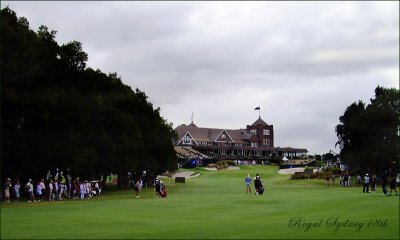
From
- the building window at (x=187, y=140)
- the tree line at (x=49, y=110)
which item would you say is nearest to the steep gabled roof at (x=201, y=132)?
the building window at (x=187, y=140)

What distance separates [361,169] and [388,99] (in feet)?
36.3

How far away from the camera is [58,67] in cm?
4903

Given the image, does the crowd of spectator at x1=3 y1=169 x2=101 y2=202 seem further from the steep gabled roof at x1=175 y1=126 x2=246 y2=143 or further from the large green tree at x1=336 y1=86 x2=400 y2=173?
the steep gabled roof at x1=175 y1=126 x2=246 y2=143

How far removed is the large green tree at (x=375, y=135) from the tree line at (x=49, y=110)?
3558 centimetres

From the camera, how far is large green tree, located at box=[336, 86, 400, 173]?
76938 millimetres

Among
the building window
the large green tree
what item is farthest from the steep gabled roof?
the large green tree

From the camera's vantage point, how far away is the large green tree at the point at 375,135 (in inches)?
3029

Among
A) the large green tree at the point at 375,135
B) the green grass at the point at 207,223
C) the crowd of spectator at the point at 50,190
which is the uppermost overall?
the large green tree at the point at 375,135

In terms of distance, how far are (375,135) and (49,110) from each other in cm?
5014

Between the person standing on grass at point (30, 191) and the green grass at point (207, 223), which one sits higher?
the person standing on grass at point (30, 191)

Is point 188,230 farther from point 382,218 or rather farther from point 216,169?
point 216,169

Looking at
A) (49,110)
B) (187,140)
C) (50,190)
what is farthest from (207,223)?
(187,140)

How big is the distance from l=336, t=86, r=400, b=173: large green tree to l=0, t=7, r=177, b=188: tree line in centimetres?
3558

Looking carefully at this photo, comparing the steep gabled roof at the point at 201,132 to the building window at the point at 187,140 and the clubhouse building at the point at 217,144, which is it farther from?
the building window at the point at 187,140
